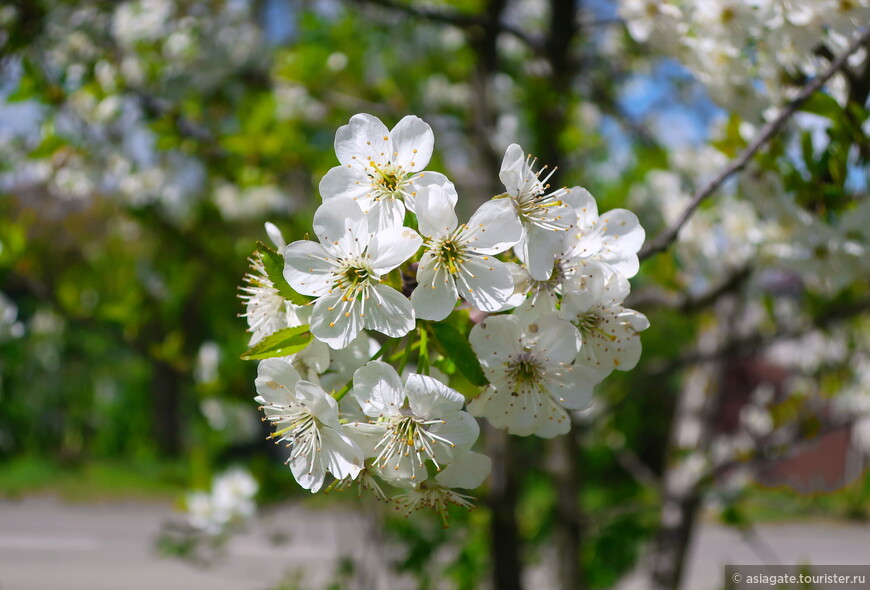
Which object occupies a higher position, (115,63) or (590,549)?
(115,63)

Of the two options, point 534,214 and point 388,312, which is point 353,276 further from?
point 534,214

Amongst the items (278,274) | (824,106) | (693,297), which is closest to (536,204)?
(278,274)

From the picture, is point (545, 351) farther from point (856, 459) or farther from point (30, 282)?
point (856, 459)

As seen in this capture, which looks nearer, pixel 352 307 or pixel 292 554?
pixel 352 307

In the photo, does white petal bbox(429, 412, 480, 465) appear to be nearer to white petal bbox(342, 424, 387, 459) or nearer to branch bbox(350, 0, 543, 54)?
white petal bbox(342, 424, 387, 459)

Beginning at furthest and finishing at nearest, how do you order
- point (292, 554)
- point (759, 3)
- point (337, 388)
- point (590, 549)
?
1. point (292, 554)
2. point (590, 549)
3. point (759, 3)
4. point (337, 388)

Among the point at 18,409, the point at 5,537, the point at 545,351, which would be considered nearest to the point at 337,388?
the point at 545,351
